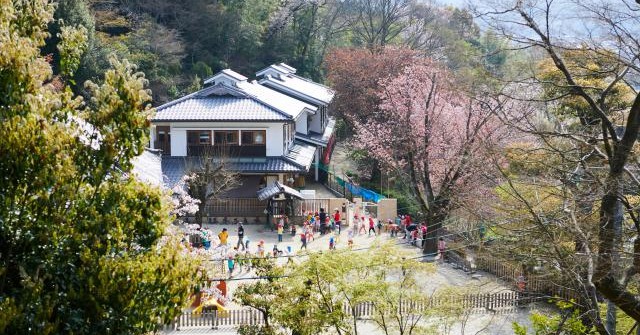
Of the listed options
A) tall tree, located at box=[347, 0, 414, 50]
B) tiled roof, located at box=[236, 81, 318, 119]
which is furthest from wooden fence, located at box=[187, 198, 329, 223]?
tall tree, located at box=[347, 0, 414, 50]

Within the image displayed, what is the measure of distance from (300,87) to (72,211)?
1424 inches

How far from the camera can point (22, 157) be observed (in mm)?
5379

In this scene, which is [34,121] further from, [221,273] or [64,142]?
[221,273]

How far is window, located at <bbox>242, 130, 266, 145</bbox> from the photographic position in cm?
2989

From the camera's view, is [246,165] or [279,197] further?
[246,165]

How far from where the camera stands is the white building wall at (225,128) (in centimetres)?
2947

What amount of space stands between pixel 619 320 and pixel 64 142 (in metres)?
10.7

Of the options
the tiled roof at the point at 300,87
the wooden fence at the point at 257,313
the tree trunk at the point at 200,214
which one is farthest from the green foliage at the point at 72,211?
the tiled roof at the point at 300,87

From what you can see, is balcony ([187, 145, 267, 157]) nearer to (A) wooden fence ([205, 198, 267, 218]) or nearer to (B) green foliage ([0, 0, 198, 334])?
(A) wooden fence ([205, 198, 267, 218])

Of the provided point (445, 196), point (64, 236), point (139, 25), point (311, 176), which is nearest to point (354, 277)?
point (64, 236)

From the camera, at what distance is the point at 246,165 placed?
29.1 metres

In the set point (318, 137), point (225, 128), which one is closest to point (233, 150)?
point (225, 128)

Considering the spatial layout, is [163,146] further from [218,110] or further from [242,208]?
[242,208]

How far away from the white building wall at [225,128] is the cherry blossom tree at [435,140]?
508 cm
